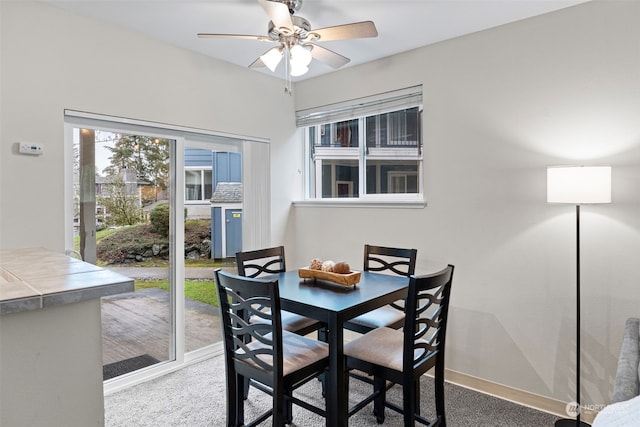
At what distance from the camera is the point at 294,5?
Answer: 7.01 feet

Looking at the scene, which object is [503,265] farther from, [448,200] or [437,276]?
[437,276]

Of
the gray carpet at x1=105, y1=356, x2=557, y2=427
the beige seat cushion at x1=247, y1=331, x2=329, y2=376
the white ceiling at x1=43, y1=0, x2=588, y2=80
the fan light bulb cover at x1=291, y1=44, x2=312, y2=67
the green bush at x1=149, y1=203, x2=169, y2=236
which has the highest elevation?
the white ceiling at x1=43, y1=0, x2=588, y2=80

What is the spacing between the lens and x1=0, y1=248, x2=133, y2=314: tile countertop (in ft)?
2.75

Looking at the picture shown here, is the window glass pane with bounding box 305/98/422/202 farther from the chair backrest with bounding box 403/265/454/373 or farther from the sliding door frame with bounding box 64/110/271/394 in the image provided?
the chair backrest with bounding box 403/265/454/373

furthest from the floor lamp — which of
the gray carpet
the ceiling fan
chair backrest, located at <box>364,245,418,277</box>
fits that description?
the ceiling fan

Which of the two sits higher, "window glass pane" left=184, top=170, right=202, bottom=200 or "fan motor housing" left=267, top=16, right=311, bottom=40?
"fan motor housing" left=267, top=16, right=311, bottom=40

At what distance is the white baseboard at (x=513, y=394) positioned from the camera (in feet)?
7.95

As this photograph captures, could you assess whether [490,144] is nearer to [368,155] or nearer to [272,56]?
[368,155]

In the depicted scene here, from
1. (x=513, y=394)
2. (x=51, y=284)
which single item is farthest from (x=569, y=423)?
(x=51, y=284)

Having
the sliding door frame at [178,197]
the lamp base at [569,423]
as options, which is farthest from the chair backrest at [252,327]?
the lamp base at [569,423]

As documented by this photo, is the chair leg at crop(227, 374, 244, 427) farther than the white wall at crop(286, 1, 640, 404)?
No

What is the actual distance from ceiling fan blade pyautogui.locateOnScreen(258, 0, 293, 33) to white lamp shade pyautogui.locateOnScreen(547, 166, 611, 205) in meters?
1.65

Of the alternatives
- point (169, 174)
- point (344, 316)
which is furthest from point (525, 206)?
point (169, 174)

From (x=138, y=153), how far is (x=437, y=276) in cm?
229
